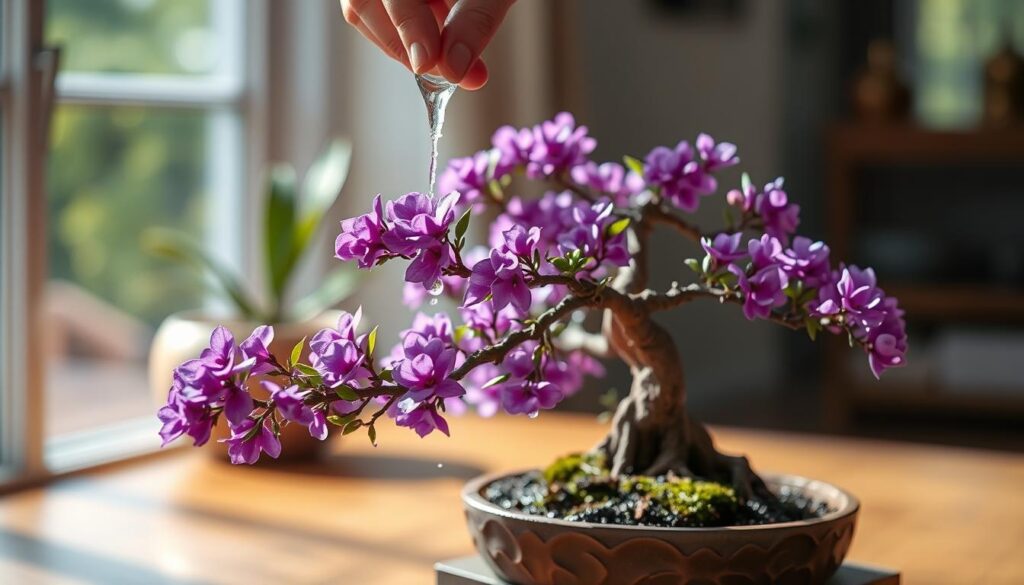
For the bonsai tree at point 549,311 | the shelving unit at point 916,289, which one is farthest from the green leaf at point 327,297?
the shelving unit at point 916,289

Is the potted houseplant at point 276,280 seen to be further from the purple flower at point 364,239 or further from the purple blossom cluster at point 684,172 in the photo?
the purple flower at point 364,239

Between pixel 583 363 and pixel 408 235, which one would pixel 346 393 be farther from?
pixel 583 363

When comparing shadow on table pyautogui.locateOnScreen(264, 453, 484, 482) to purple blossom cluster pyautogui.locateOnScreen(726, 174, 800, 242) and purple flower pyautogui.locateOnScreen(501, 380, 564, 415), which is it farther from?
purple flower pyautogui.locateOnScreen(501, 380, 564, 415)

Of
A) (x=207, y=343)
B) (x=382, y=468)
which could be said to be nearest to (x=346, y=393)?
(x=382, y=468)

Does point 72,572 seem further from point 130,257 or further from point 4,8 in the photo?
point 130,257

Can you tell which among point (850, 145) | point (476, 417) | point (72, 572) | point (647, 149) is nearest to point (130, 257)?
point (476, 417)

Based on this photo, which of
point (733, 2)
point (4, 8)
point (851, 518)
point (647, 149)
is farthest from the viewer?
point (733, 2)

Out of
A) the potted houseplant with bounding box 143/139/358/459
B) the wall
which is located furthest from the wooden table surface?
the wall
